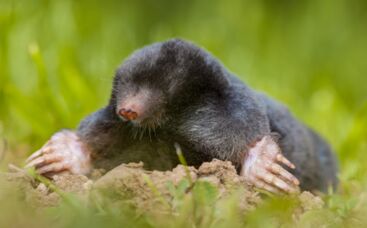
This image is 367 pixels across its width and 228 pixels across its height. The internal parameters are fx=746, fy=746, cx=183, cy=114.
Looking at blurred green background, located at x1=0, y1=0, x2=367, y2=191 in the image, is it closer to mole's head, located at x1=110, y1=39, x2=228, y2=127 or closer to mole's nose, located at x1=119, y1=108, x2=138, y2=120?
mole's head, located at x1=110, y1=39, x2=228, y2=127

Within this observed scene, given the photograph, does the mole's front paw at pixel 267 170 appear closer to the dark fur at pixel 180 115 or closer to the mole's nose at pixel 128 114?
the dark fur at pixel 180 115

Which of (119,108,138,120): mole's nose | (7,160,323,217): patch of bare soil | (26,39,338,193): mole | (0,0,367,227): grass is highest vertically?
(0,0,367,227): grass

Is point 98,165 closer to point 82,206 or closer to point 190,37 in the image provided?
point 82,206

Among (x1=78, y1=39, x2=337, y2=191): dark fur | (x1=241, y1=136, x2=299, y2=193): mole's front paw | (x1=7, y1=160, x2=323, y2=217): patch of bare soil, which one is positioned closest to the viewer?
(x1=7, y1=160, x2=323, y2=217): patch of bare soil

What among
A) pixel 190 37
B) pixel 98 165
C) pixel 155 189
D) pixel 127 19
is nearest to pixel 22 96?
pixel 98 165

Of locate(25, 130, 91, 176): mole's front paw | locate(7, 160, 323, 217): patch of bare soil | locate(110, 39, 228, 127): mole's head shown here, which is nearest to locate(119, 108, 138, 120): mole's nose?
locate(110, 39, 228, 127): mole's head

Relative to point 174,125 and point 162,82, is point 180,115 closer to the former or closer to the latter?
point 174,125

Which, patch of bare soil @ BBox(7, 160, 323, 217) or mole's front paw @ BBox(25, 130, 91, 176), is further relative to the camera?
mole's front paw @ BBox(25, 130, 91, 176)

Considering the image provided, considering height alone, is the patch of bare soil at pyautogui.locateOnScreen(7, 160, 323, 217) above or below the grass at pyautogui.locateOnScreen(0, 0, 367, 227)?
below
